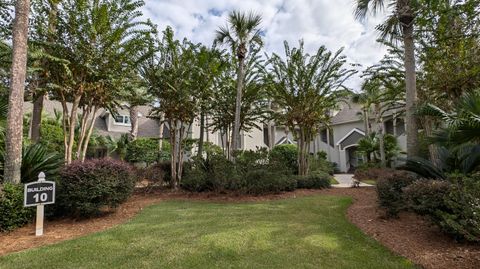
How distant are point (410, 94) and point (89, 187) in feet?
31.1

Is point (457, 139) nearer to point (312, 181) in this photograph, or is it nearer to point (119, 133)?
point (312, 181)

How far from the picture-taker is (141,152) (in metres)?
19.7

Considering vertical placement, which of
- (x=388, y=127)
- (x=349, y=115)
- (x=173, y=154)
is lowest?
(x=173, y=154)

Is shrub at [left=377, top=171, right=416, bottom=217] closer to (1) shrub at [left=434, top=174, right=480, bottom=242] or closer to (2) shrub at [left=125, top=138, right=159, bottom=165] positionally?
(1) shrub at [left=434, top=174, right=480, bottom=242]

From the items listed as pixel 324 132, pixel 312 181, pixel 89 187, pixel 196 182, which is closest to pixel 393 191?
pixel 312 181

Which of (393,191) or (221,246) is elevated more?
(393,191)

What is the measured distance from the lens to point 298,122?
13156mm

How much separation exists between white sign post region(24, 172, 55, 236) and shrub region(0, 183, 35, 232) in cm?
54

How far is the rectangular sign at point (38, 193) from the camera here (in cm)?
532

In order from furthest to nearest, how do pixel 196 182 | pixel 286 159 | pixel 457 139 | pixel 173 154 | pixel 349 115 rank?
pixel 349 115 < pixel 286 159 < pixel 173 154 < pixel 196 182 < pixel 457 139

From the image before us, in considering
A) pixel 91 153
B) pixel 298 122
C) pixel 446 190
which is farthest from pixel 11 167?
pixel 91 153

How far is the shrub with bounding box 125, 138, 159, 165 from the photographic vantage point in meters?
19.1

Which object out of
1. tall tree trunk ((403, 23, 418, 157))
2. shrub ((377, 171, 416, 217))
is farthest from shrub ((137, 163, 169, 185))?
tall tree trunk ((403, 23, 418, 157))

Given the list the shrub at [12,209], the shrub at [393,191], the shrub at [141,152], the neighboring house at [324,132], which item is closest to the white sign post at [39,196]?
the shrub at [12,209]
